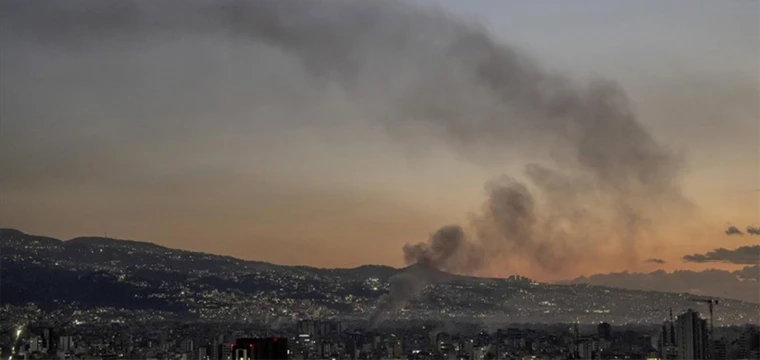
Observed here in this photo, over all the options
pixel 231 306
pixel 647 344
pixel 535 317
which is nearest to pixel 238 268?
pixel 231 306

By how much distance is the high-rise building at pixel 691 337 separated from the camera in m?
32.4

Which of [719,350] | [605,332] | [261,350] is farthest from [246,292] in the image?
[261,350]

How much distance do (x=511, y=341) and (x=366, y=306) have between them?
61.1ft

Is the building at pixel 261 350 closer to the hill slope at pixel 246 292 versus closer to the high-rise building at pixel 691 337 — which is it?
the high-rise building at pixel 691 337

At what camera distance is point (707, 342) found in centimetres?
3372

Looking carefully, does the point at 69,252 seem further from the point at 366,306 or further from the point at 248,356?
the point at 248,356

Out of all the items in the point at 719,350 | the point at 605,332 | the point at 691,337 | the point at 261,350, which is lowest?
the point at 261,350

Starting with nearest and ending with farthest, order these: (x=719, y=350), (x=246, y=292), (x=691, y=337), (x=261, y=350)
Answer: (x=261, y=350)
(x=719, y=350)
(x=691, y=337)
(x=246, y=292)

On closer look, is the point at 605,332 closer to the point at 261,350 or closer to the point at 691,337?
the point at 691,337

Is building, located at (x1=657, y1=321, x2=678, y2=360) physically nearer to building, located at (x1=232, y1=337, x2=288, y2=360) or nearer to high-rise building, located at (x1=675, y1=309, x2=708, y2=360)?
high-rise building, located at (x1=675, y1=309, x2=708, y2=360)

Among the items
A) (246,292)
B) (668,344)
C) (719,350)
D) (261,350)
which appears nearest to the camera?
(261,350)

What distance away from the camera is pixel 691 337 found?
3431cm

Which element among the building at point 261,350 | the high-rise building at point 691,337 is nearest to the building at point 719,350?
the high-rise building at point 691,337

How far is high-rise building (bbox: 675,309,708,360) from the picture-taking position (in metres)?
32.4
